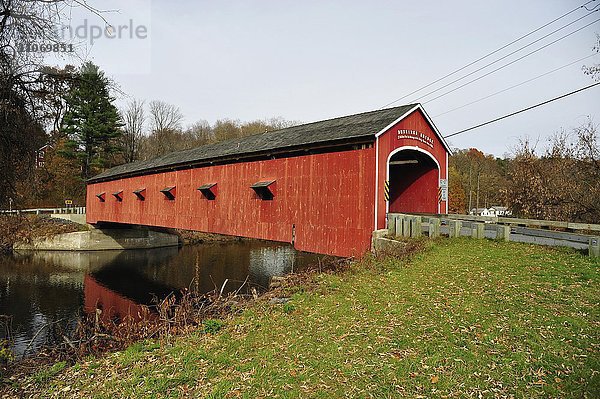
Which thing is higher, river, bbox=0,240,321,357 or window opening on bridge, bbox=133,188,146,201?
window opening on bridge, bbox=133,188,146,201

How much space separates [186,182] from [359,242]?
34.2 ft

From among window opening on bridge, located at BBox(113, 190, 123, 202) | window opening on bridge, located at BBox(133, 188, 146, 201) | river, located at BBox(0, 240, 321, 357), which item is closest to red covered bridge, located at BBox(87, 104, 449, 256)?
river, located at BBox(0, 240, 321, 357)

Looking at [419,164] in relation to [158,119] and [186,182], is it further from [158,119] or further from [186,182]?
[158,119]

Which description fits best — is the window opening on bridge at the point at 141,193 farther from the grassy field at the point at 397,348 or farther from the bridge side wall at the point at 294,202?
→ the grassy field at the point at 397,348

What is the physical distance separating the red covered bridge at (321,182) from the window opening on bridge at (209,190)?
44mm

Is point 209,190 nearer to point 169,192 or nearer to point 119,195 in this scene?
point 169,192

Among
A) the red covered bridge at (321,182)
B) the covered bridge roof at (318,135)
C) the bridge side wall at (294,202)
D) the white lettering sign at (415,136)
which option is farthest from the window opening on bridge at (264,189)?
the white lettering sign at (415,136)

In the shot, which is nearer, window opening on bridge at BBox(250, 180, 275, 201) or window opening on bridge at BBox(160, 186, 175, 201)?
window opening on bridge at BBox(250, 180, 275, 201)

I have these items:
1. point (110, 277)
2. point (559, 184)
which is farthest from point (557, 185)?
point (110, 277)

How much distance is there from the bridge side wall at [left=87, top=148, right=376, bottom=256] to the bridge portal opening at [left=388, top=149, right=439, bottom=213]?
2969 millimetres

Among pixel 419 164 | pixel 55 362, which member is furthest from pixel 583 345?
pixel 419 164

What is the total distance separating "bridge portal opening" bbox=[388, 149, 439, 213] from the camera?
1439 centimetres

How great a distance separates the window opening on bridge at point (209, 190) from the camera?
16562 millimetres

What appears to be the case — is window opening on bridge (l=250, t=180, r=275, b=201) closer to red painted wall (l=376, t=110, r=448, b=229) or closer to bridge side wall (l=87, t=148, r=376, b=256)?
bridge side wall (l=87, t=148, r=376, b=256)
